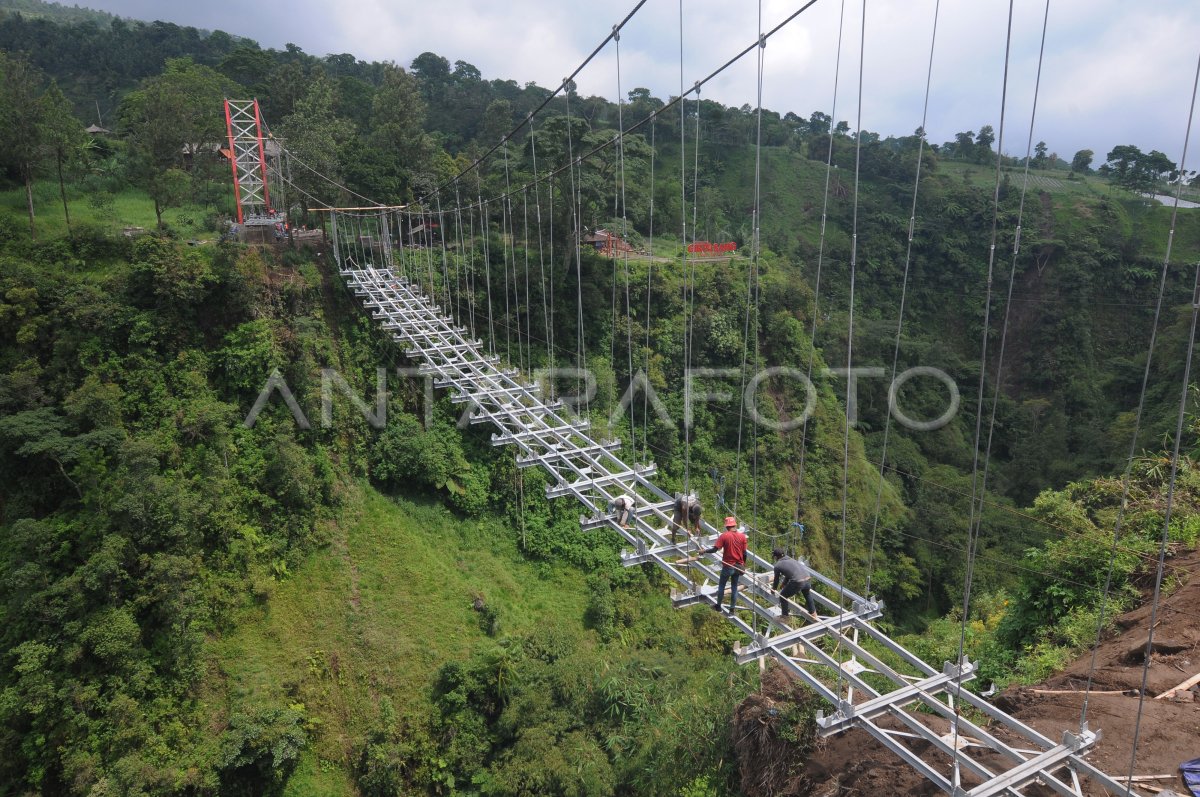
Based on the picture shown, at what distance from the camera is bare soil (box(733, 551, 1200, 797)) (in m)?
4.05

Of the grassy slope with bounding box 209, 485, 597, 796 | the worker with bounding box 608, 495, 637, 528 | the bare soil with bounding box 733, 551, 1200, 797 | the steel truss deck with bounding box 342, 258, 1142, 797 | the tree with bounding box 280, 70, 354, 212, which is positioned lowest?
the grassy slope with bounding box 209, 485, 597, 796

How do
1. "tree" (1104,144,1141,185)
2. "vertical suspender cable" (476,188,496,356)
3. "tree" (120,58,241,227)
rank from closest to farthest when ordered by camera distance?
"vertical suspender cable" (476,188,496,356) → "tree" (120,58,241,227) → "tree" (1104,144,1141,185)

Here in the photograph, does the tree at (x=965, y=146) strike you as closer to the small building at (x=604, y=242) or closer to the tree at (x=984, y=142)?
the tree at (x=984, y=142)

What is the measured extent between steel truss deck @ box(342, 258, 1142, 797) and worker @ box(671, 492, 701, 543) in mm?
105

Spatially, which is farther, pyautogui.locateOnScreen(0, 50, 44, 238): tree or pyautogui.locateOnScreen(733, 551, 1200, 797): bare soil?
pyautogui.locateOnScreen(0, 50, 44, 238): tree

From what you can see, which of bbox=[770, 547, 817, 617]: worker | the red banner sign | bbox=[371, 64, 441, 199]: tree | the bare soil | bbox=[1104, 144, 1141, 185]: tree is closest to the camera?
the bare soil

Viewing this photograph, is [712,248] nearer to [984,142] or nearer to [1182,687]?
[1182,687]

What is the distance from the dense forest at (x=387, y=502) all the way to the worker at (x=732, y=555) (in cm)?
36

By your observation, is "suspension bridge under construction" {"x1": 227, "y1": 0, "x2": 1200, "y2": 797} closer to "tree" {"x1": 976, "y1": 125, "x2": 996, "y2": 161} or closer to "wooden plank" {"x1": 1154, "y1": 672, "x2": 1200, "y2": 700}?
"wooden plank" {"x1": 1154, "y1": 672, "x2": 1200, "y2": 700}

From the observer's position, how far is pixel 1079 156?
37.6 meters

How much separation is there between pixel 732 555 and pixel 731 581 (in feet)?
0.78

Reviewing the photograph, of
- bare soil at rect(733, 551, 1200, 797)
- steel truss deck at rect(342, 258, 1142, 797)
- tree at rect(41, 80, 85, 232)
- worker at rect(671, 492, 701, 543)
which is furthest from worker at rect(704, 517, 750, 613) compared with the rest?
tree at rect(41, 80, 85, 232)

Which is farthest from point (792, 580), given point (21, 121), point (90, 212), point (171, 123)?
point (90, 212)

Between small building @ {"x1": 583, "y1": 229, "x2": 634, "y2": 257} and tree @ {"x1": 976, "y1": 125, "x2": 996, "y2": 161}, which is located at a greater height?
tree @ {"x1": 976, "y1": 125, "x2": 996, "y2": 161}
